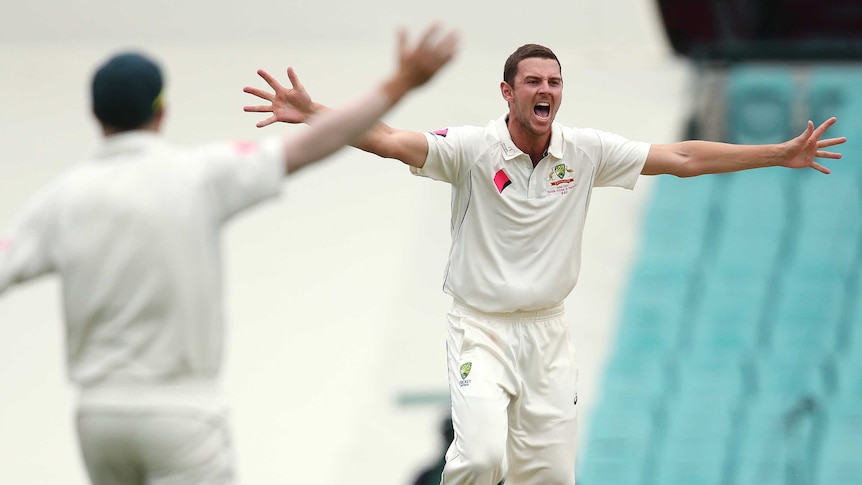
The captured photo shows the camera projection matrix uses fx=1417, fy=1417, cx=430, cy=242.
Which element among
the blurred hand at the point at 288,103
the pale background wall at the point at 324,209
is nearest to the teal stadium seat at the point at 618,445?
the pale background wall at the point at 324,209

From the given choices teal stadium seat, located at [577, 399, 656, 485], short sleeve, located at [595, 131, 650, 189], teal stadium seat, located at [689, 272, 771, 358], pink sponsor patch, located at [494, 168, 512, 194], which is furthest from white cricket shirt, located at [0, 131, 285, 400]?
teal stadium seat, located at [689, 272, 771, 358]

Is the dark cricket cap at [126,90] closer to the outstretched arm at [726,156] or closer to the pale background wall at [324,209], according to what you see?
the outstretched arm at [726,156]

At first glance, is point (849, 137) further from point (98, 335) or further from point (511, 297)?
point (98, 335)

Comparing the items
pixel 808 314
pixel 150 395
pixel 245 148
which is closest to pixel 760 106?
pixel 808 314

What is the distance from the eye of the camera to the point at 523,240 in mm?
5805

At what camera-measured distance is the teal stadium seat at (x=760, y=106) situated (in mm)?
12820

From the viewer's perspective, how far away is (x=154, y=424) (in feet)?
13.3

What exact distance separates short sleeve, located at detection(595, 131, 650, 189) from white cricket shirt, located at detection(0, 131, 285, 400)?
2.16 meters

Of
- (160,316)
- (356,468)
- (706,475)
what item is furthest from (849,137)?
(160,316)

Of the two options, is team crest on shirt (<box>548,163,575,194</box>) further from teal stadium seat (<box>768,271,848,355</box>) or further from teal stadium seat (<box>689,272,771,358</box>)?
teal stadium seat (<box>768,271,848,355</box>)

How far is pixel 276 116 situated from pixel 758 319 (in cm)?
749

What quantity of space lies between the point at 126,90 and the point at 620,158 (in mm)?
2508

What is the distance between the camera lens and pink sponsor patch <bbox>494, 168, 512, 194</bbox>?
5.80 meters

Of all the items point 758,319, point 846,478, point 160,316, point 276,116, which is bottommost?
point 846,478
